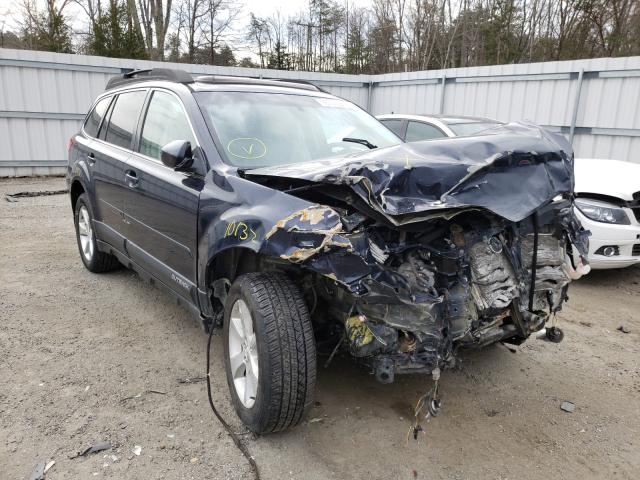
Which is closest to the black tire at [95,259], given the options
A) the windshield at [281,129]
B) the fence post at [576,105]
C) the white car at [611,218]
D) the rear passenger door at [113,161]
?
the rear passenger door at [113,161]

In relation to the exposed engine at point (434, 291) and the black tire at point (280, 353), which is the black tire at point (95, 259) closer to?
the black tire at point (280, 353)

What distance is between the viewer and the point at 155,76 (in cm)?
404

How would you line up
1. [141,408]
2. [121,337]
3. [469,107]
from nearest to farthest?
[141,408] → [121,337] → [469,107]

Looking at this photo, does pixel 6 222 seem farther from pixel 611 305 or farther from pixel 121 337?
pixel 611 305

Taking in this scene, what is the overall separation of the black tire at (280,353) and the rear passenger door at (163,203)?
761mm

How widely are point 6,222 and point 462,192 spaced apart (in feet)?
24.2

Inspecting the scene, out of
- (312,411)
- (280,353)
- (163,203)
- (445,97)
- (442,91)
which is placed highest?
(442,91)

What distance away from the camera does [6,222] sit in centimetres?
750

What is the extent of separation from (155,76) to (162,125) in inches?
27.1

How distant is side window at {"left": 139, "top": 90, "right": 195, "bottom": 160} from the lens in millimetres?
3336

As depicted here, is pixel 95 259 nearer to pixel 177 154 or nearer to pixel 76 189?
pixel 76 189

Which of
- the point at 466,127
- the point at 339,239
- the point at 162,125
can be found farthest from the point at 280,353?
the point at 466,127

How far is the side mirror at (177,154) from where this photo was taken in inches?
114

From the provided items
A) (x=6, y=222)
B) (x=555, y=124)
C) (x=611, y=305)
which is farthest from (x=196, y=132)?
(x=555, y=124)
